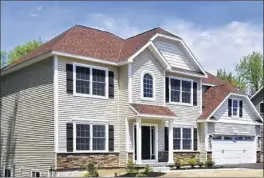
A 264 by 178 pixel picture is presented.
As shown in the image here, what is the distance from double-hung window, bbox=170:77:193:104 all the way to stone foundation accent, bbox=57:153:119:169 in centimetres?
576

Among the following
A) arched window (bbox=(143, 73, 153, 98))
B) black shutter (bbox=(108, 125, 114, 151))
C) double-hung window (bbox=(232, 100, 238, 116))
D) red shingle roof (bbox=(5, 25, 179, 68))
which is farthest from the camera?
double-hung window (bbox=(232, 100, 238, 116))

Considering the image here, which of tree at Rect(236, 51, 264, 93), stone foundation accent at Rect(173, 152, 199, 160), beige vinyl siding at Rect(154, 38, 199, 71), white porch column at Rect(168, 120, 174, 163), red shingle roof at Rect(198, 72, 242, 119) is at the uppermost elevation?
tree at Rect(236, 51, 264, 93)

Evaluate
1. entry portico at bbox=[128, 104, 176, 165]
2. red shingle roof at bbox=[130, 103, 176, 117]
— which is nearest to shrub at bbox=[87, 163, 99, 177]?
entry portico at bbox=[128, 104, 176, 165]

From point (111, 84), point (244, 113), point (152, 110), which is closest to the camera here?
point (111, 84)

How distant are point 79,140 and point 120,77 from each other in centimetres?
449

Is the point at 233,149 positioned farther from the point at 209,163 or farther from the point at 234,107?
the point at 209,163

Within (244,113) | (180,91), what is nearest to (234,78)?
(244,113)

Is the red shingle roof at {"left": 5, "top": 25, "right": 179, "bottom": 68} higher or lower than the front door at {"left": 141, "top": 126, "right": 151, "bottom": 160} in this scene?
higher

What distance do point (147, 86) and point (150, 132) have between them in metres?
2.70

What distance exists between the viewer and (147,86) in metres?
25.1

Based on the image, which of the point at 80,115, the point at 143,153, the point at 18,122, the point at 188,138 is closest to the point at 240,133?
the point at 188,138

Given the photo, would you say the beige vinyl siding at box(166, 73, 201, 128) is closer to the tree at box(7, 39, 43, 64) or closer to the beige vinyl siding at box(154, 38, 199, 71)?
the beige vinyl siding at box(154, 38, 199, 71)

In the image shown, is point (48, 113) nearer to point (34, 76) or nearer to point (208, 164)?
point (34, 76)

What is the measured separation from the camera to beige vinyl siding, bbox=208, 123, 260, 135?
29391 mm
